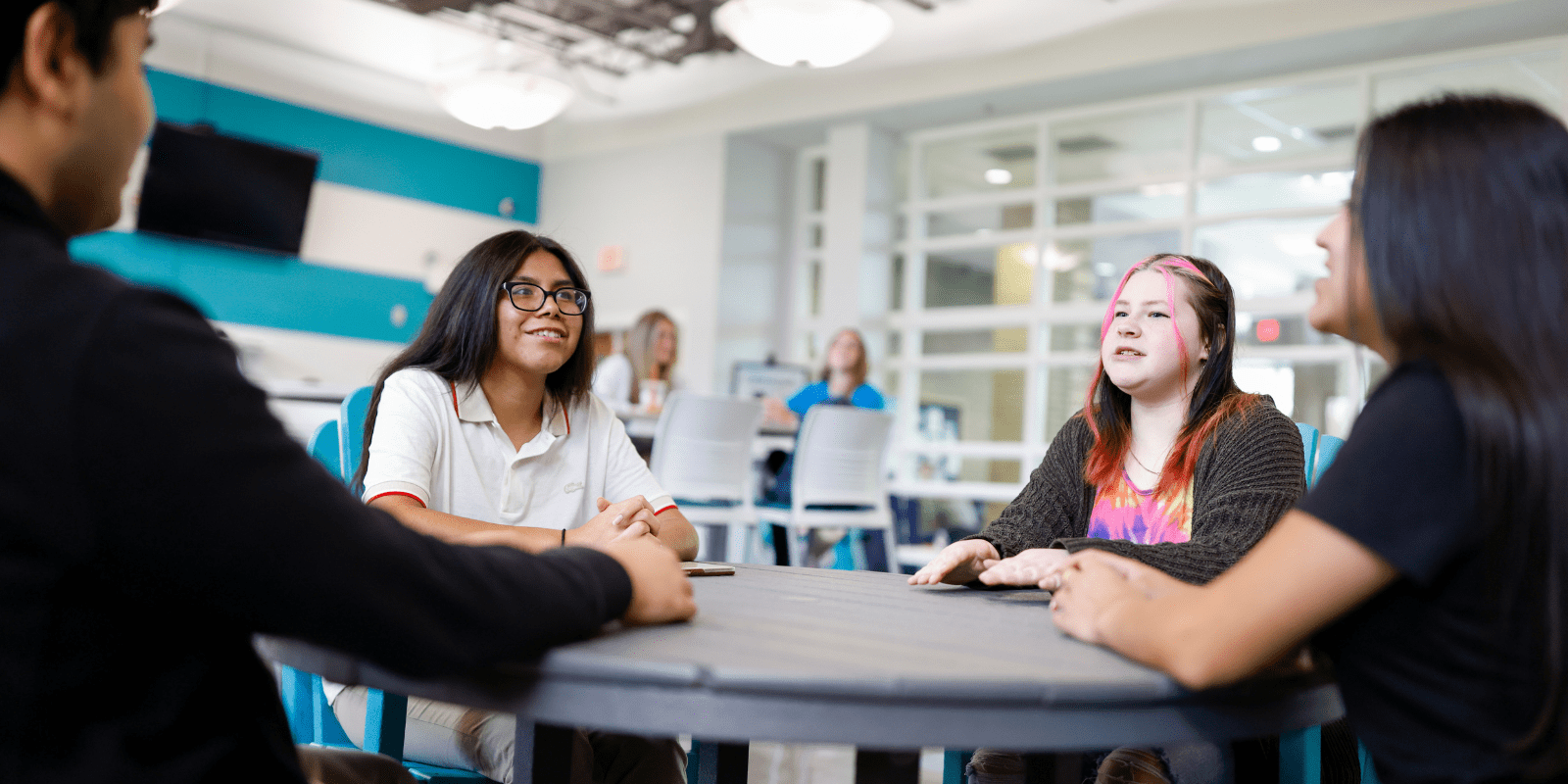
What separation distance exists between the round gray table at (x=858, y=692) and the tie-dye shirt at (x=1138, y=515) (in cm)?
64

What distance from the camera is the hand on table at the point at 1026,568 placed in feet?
4.03

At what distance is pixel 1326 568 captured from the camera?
74 centimetres

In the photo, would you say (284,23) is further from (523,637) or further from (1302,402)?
(523,637)

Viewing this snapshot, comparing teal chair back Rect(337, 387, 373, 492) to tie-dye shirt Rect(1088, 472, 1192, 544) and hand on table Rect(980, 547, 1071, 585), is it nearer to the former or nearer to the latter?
hand on table Rect(980, 547, 1071, 585)

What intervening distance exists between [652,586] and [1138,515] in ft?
3.02

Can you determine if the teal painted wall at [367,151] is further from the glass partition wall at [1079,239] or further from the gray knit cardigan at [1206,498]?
the gray knit cardigan at [1206,498]

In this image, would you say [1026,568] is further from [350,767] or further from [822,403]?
[822,403]

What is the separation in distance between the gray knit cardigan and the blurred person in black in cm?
82

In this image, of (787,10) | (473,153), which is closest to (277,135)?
(473,153)

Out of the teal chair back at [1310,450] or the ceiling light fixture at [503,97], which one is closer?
the teal chair back at [1310,450]

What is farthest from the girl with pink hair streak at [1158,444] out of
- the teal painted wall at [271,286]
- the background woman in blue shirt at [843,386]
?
the teal painted wall at [271,286]

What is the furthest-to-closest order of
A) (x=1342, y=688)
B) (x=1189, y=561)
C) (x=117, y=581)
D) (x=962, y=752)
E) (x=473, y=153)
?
(x=473, y=153), (x=962, y=752), (x=1189, y=561), (x=1342, y=688), (x=117, y=581)

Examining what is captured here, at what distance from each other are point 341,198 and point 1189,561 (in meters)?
8.40

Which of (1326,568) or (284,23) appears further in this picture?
(284,23)
